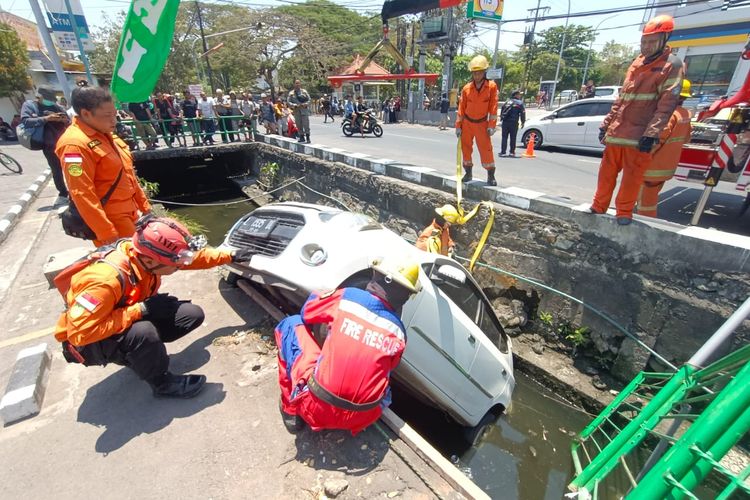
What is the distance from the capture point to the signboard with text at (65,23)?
260 inches

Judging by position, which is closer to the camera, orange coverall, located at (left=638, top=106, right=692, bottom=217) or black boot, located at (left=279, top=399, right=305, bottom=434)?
black boot, located at (left=279, top=399, right=305, bottom=434)

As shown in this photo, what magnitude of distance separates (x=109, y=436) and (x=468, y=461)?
273cm

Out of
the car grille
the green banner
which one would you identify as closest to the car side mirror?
the car grille

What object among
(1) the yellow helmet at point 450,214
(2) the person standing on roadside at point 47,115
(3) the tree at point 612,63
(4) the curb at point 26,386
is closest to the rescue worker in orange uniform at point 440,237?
(1) the yellow helmet at point 450,214

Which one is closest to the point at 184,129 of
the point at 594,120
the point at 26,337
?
the point at 26,337

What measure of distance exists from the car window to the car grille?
385 inches

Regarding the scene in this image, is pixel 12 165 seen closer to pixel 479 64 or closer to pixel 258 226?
pixel 258 226

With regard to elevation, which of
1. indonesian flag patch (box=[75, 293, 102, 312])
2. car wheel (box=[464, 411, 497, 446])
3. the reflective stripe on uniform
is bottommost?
car wheel (box=[464, 411, 497, 446])

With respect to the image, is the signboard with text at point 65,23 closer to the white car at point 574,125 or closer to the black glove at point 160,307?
the black glove at point 160,307

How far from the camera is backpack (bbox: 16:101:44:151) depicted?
5.14 metres

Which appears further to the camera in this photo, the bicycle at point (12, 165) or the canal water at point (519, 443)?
the bicycle at point (12, 165)

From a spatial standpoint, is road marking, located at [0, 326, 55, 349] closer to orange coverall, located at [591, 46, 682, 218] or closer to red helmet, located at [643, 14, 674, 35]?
orange coverall, located at [591, 46, 682, 218]

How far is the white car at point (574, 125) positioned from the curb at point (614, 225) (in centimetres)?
642

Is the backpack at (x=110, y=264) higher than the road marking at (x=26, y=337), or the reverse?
the backpack at (x=110, y=264)
